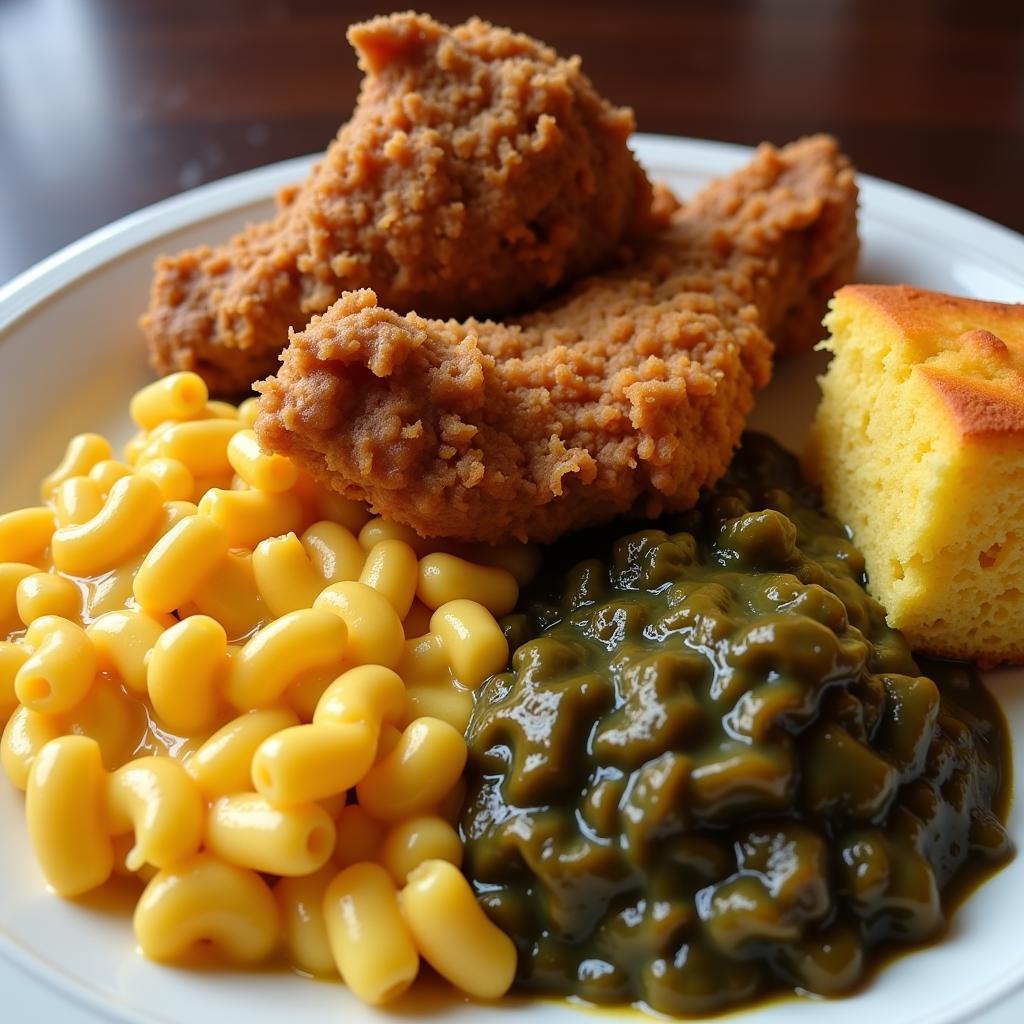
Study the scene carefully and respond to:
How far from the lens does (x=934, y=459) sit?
7.87 feet

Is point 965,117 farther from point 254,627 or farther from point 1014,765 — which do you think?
point 254,627

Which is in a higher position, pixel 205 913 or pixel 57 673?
pixel 57 673

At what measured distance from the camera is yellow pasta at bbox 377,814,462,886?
82.9 inches

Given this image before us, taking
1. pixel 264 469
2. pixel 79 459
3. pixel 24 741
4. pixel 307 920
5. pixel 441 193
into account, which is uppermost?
pixel 441 193

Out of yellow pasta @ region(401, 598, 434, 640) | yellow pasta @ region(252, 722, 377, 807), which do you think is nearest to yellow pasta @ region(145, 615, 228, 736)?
yellow pasta @ region(252, 722, 377, 807)

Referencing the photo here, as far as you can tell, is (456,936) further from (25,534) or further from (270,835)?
(25,534)

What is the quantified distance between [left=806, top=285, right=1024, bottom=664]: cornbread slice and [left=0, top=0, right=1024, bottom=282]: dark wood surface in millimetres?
1995

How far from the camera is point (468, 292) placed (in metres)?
2.96

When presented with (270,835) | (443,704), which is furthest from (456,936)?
(443,704)

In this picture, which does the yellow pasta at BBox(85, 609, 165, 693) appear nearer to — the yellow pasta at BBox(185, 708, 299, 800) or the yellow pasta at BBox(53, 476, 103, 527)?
the yellow pasta at BBox(185, 708, 299, 800)

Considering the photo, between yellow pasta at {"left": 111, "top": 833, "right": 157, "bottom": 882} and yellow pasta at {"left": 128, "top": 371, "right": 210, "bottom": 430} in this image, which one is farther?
yellow pasta at {"left": 128, "top": 371, "right": 210, "bottom": 430}

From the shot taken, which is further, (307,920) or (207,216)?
(207,216)

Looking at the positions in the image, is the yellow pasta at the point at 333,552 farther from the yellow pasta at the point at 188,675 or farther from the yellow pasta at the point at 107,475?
the yellow pasta at the point at 107,475

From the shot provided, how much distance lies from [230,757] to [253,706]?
0.45 ft
